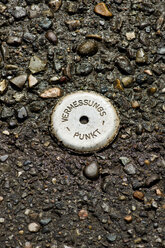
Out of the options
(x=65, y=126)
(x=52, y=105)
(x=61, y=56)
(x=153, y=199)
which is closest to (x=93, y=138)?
(x=65, y=126)

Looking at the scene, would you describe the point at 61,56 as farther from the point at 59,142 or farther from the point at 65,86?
the point at 59,142

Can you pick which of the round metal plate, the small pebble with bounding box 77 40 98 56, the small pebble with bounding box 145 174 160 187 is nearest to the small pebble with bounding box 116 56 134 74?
the small pebble with bounding box 77 40 98 56

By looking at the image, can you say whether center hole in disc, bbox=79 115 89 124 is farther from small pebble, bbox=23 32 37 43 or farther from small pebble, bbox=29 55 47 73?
small pebble, bbox=23 32 37 43

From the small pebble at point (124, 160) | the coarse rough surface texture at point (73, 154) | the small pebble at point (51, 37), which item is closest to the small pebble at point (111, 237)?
the coarse rough surface texture at point (73, 154)

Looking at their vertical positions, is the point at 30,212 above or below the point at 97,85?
below

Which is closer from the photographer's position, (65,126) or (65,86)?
(65,126)
